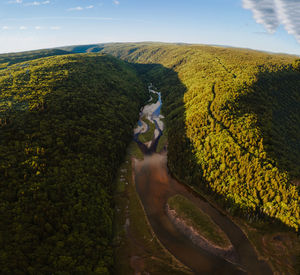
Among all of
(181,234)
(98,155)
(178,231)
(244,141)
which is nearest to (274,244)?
A: (181,234)

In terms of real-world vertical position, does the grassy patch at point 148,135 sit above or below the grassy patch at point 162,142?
above

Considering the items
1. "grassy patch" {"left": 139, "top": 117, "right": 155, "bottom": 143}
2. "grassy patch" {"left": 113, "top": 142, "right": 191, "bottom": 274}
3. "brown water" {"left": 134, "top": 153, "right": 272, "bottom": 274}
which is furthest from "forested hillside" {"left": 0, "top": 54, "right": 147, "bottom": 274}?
"brown water" {"left": 134, "top": 153, "right": 272, "bottom": 274}

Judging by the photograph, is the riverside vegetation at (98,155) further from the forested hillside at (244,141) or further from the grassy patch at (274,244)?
the grassy patch at (274,244)

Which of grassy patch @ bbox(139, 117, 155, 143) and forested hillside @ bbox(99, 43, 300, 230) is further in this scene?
grassy patch @ bbox(139, 117, 155, 143)

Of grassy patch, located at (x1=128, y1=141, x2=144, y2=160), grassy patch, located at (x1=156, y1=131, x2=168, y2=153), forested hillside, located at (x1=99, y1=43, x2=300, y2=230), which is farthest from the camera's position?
grassy patch, located at (x1=156, y1=131, x2=168, y2=153)

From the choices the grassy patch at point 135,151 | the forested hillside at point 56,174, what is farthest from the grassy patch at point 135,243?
the grassy patch at point 135,151

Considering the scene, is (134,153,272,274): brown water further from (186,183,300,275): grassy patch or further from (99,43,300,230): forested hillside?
(99,43,300,230): forested hillside

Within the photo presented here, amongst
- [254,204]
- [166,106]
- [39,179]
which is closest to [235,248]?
[254,204]
